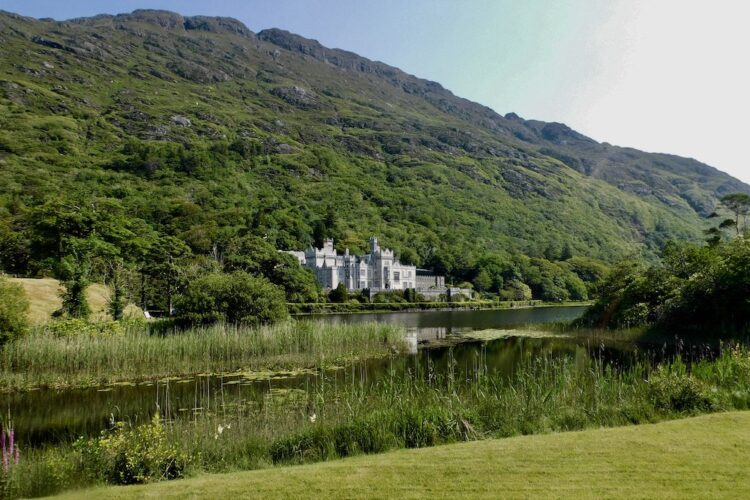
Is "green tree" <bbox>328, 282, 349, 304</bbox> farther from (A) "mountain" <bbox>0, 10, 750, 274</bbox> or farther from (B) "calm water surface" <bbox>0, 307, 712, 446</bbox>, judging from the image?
(B) "calm water surface" <bbox>0, 307, 712, 446</bbox>

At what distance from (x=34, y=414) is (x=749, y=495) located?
17.2 metres

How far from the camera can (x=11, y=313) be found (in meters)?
20.0

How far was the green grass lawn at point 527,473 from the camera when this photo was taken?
21.1 feet

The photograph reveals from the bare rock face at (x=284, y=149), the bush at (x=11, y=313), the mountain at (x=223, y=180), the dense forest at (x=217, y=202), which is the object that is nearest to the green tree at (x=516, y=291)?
the dense forest at (x=217, y=202)

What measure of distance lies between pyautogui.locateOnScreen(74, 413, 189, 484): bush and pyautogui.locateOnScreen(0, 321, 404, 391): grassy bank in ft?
29.9

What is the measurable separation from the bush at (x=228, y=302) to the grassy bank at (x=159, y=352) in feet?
4.31

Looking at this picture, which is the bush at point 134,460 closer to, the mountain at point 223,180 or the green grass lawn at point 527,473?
the green grass lawn at point 527,473

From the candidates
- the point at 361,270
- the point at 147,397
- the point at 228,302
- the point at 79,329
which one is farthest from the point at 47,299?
the point at 361,270

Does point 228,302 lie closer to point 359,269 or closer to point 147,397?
point 147,397

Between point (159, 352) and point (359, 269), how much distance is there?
79.4m

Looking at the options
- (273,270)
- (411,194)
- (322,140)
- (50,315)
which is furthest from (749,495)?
(322,140)

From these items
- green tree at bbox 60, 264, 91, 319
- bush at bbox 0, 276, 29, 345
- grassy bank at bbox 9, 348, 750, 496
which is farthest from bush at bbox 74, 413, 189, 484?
green tree at bbox 60, 264, 91, 319

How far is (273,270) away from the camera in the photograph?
6481cm

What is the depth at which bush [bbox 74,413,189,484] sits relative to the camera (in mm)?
8055
